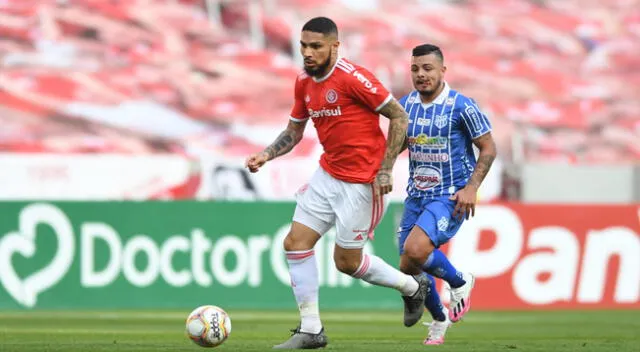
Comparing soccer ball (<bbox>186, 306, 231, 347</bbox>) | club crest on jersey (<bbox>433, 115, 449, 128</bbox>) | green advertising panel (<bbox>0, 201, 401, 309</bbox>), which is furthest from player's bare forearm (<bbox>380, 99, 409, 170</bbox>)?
green advertising panel (<bbox>0, 201, 401, 309</bbox>)

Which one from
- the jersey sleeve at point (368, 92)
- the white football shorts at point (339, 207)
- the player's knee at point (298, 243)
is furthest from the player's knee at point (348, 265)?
the jersey sleeve at point (368, 92)

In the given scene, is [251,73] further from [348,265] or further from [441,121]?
[348,265]

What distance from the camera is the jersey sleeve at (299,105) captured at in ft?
26.1

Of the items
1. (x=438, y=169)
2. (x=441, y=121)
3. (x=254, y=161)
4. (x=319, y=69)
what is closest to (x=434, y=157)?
(x=438, y=169)

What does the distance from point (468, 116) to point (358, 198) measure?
1.05m

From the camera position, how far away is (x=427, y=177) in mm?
8477

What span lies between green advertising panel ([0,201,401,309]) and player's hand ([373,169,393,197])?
721 centimetres

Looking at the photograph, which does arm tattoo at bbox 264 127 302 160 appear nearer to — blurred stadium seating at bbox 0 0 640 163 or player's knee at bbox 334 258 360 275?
player's knee at bbox 334 258 360 275

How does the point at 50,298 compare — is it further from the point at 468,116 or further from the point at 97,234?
the point at 468,116

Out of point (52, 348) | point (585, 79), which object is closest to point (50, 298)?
point (52, 348)

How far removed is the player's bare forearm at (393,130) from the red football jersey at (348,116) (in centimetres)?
6

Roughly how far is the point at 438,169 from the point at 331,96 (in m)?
1.12

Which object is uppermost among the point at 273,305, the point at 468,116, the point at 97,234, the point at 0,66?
the point at 0,66

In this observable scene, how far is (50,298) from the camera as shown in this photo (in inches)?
567
